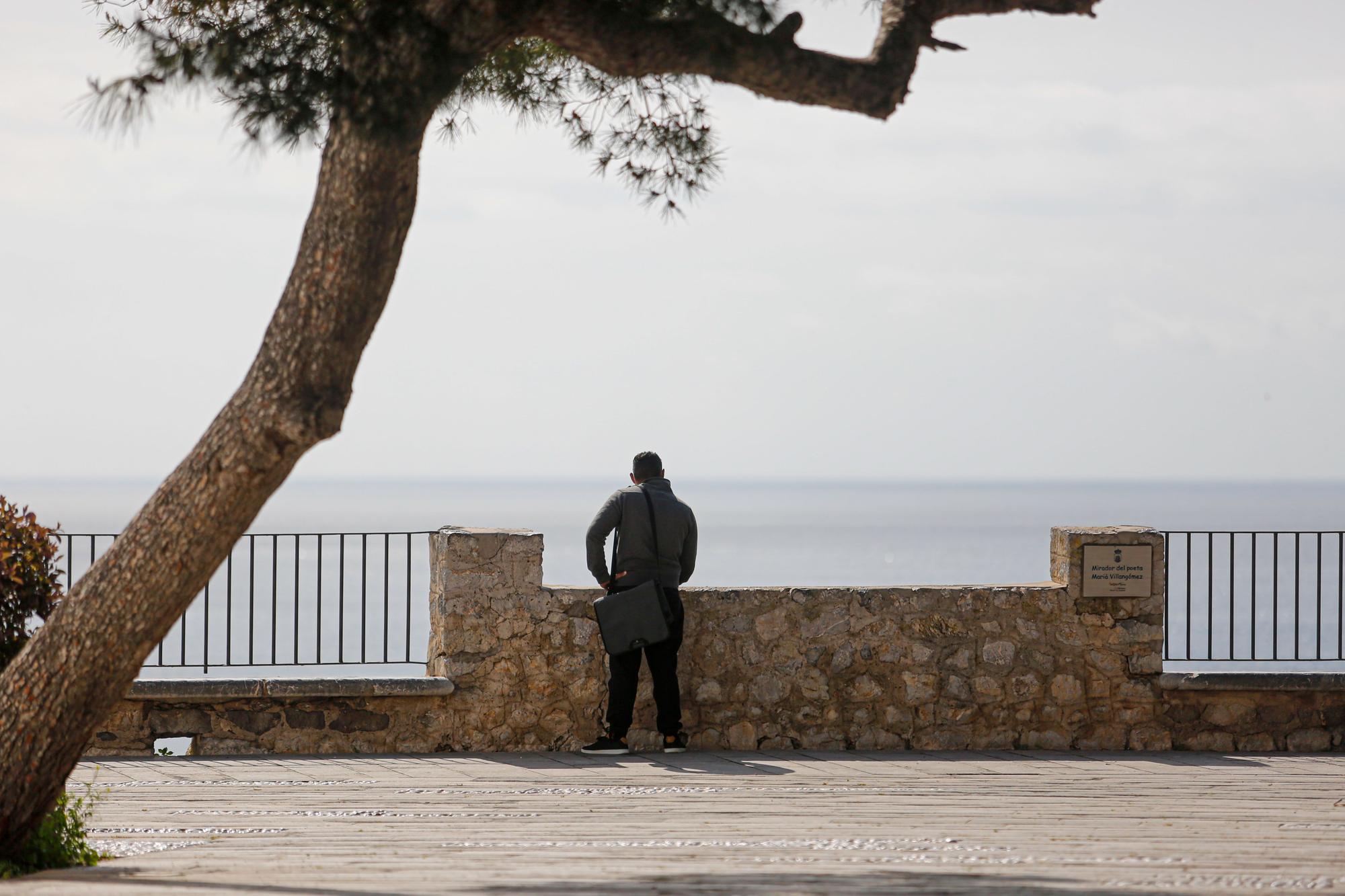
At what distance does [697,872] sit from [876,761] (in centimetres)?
390

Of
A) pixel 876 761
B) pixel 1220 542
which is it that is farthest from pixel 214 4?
pixel 1220 542

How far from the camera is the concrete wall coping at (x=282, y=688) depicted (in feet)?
27.2

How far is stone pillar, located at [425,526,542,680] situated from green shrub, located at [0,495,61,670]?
2993 mm

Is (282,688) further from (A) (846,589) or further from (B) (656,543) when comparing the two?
(A) (846,589)

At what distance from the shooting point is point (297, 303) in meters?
4.66

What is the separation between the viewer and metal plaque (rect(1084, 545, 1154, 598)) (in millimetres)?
8781

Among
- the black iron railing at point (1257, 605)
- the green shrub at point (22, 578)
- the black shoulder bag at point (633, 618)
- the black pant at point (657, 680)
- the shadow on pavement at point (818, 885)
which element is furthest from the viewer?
the black iron railing at point (1257, 605)

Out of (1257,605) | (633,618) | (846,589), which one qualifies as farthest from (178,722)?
(1257,605)

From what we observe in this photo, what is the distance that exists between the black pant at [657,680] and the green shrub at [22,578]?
3.45 m

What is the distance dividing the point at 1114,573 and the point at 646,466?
9.78ft

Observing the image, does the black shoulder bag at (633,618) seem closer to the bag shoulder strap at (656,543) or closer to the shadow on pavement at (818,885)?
the bag shoulder strap at (656,543)

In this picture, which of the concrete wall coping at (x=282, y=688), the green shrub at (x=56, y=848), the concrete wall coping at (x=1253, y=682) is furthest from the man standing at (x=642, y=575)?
the green shrub at (x=56, y=848)

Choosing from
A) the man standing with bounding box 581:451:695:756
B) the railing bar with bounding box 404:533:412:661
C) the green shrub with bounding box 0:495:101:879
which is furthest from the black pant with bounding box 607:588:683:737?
the green shrub with bounding box 0:495:101:879

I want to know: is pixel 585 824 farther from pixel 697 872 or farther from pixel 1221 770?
pixel 1221 770
